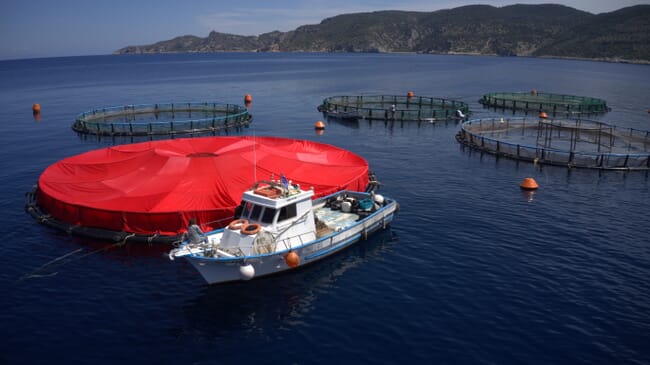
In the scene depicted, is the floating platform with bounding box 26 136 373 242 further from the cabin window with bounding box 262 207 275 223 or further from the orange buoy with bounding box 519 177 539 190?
the orange buoy with bounding box 519 177 539 190

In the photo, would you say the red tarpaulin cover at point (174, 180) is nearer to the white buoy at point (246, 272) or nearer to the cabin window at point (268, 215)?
the cabin window at point (268, 215)

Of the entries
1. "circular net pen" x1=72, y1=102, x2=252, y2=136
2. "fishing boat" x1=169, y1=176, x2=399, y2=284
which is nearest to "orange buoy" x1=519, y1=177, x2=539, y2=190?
"fishing boat" x1=169, y1=176, x2=399, y2=284

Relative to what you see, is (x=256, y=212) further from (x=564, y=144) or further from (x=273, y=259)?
(x=564, y=144)

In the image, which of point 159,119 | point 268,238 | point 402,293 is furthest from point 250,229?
point 159,119

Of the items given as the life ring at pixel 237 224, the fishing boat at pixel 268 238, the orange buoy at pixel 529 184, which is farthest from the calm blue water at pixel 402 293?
the life ring at pixel 237 224

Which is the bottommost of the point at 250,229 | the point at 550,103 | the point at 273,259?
the point at 273,259

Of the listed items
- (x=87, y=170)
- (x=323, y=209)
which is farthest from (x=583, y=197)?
(x=87, y=170)
